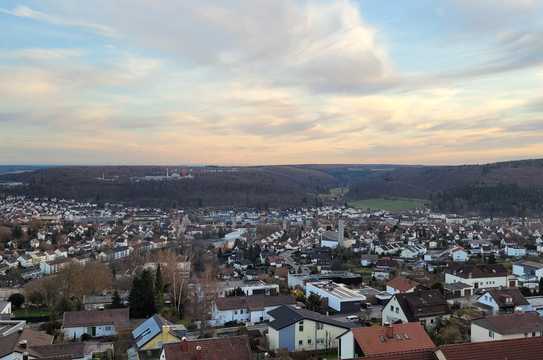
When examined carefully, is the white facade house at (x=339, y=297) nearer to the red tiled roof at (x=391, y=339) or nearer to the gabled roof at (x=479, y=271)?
the gabled roof at (x=479, y=271)

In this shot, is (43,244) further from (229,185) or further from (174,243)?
(229,185)

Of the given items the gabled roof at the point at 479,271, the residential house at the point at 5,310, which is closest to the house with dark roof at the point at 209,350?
the residential house at the point at 5,310

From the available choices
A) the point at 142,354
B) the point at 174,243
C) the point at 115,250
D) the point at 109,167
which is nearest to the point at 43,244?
the point at 115,250

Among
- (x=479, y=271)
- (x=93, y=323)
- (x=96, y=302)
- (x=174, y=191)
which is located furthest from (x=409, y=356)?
(x=174, y=191)

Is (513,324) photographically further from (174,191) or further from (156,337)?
(174,191)

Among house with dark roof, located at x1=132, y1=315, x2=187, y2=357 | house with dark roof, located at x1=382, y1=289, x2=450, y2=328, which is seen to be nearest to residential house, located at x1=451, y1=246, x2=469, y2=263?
house with dark roof, located at x1=382, y1=289, x2=450, y2=328
